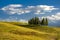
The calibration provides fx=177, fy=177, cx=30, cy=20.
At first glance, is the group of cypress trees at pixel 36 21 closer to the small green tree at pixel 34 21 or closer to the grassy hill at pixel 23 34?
the small green tree at pixel 34 21

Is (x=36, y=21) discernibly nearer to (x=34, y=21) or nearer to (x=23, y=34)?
(x=34, y=21)

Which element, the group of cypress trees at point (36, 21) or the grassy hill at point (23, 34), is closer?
the grassy hill at point (23, 34)

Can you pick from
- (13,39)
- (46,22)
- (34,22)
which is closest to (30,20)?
(34,22)

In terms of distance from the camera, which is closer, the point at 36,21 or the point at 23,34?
the point at 23,34

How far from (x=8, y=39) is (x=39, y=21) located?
97.9m

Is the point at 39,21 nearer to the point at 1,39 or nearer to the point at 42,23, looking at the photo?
the point at 42,23

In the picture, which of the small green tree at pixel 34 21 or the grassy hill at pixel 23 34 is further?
the small green tree at pixel 34 21

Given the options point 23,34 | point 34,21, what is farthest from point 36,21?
point 23,34

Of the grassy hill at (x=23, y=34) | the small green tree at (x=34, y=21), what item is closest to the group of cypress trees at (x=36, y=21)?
the small green tree at (x=34, y=21)

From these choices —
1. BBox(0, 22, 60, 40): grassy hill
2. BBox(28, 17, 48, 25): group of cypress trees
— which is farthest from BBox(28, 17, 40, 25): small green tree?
BBox(0, 22, 60, 40): grassy hill

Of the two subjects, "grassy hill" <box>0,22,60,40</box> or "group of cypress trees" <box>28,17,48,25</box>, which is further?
"group of cypress trees" <box>28,17,48,25</box>

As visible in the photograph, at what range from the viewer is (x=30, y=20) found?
478 feet

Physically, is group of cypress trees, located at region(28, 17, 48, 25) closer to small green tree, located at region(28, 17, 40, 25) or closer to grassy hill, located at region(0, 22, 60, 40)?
small green tree, located at region(28, 17, 40, 25)

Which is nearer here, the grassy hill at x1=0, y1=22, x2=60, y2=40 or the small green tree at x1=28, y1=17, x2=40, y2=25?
the grassy hill at x1=0, y1=22, x2=60, y2=40
